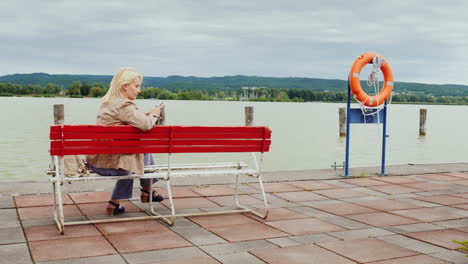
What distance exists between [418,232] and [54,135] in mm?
3090

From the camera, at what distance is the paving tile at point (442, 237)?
4.34 metres

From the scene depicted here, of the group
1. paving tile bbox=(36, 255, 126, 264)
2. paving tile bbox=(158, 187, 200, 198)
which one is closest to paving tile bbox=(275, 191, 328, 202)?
paving tile bbox=(158, 187, 200, 198)

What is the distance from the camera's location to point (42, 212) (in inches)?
203

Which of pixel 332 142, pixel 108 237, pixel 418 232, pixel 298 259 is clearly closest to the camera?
pixel 298 259

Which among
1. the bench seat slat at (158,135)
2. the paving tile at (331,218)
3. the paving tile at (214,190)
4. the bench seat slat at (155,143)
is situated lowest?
the paving tile at (331,218)

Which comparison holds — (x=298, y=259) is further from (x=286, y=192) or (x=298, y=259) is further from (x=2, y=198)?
(x=2, y=198)

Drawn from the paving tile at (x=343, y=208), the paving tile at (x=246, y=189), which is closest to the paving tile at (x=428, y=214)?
the paving tile at (x=343, y=208)

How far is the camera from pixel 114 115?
485 centimetres

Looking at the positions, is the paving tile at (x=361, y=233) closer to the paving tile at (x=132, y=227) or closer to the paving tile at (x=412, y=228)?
the paving tile at (x=412, y=228)

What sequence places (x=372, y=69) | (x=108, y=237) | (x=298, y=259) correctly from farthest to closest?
(x=372, y=69) < (x=108, y=237) < (x=298, y=259)

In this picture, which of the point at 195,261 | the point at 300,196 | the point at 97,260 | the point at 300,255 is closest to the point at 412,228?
the point at 300,255

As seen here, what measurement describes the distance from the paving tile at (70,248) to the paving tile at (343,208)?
2346mm

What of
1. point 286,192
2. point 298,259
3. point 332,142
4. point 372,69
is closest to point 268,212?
point 286,192

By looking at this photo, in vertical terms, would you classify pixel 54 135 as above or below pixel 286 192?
above
